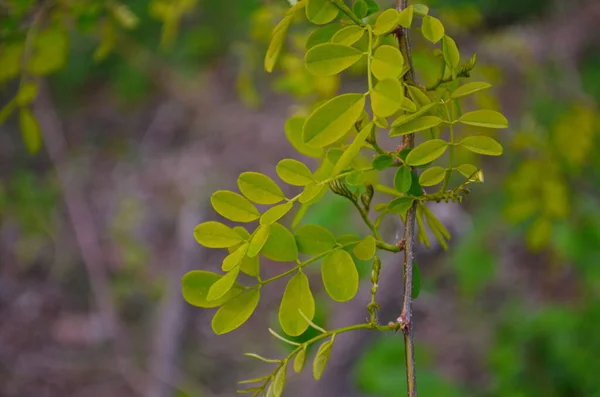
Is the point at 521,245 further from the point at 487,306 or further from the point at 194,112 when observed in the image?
the point at 194,112

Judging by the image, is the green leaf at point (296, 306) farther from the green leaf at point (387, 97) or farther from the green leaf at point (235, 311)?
the green leaf at point (387, 97)

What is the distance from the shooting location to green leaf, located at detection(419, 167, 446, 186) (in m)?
0.43

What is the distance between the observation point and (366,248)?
420 millimetres

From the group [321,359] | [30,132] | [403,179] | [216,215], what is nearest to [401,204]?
[403,179]

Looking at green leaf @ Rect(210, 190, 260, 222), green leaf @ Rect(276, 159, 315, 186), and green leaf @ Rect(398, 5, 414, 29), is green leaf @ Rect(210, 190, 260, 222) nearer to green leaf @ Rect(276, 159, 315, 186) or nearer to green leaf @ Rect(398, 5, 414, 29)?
green leaf @ Rect(276, 159, 315, 186)

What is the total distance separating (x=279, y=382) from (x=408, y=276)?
0.11 meters

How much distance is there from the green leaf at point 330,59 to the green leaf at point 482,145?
10cm

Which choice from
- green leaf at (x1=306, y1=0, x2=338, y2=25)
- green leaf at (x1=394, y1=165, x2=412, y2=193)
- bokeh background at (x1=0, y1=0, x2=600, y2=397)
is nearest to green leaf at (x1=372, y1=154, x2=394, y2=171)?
green leaf at (x1=394, y1=165, x2=412, y2=193)

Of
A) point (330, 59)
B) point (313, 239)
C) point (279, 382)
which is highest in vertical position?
point (330, 59)

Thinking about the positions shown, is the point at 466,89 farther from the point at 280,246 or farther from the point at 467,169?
the point at 280,246

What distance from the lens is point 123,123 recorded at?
12.0 feet

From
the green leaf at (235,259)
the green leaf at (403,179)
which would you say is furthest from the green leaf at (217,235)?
the green leaf at (403,179)

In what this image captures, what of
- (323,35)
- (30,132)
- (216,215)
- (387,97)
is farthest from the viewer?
(216,215)

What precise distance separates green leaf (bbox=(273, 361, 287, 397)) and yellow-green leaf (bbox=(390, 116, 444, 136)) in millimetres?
173
